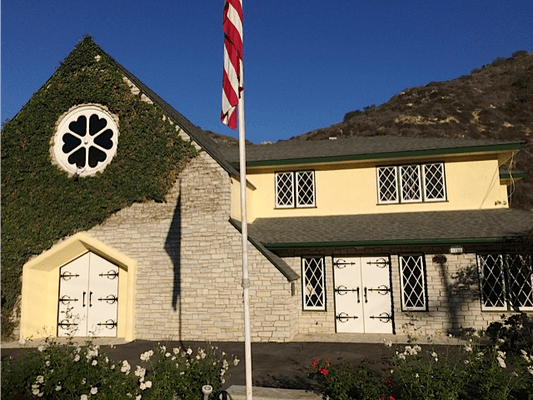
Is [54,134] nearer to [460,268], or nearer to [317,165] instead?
[317,165]

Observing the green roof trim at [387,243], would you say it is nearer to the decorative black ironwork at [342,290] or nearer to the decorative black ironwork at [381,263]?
the decorative black ironwork at [381,263]

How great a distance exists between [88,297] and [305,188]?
779 centimetres

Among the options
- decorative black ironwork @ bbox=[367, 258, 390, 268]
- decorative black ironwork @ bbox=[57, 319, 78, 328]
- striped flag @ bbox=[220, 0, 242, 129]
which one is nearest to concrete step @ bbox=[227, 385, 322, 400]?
striped flag @ bbox=[220, 0, 242, 129]

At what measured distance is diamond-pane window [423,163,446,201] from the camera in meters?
14.1

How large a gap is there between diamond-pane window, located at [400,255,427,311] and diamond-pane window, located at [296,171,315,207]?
3.82 m

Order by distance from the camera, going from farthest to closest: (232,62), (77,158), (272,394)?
(77,158)
(232,62)
(272,394)

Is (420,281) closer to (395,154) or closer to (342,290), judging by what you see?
(342,290)

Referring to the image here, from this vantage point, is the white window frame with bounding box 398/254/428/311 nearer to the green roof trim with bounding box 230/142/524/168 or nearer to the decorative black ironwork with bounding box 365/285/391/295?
the decorative black ironwork with bounding box 365/285/391/295

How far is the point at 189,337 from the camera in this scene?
12.1 meters

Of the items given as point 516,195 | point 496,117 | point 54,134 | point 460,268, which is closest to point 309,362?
point 460,268

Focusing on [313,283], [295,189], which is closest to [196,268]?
[313,283]

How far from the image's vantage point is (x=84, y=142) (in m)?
13.9

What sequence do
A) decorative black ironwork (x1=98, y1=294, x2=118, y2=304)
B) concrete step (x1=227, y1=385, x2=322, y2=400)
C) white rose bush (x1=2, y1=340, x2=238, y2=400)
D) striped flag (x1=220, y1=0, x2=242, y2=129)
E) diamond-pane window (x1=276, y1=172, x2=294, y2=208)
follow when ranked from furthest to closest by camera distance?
diamond-pane window (x1=276, y1=172, x2=294, y2=208) < decorative black ironwork (x1=98, y1=294, x2=118, y2=304) < striped flag (x1=220, y1=0, x2=242, y2=129) < concrete step (x1=227, y1=385, x2=322, y2=400) < white rose bush (x1=2, y1=340, x2=238, y2=400)

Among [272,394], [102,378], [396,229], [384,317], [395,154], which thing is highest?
[395,154]
